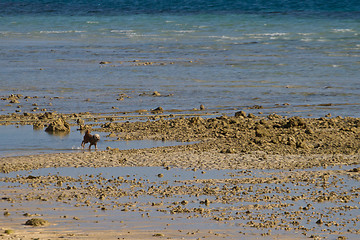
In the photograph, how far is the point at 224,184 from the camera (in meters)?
10.5

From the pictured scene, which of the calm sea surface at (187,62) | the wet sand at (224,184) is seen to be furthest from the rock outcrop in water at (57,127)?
the calm sea surface at (187,62)

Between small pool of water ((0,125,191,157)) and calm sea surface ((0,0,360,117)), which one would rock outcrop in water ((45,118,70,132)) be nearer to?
small pool of water ((0,125,191,157))

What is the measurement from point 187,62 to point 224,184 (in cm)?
1972

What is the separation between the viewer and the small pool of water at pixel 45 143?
13164mm

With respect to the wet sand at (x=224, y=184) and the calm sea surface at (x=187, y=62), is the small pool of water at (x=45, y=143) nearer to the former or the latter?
the wet sand at (x=224, y=184)

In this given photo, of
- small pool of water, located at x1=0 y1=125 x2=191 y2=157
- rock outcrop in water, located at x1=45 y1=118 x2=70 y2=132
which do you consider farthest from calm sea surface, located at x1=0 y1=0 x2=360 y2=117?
small pool of water, located at x1=0 y1=125 x2=191 y2=157

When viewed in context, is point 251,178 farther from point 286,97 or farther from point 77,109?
point 286,97

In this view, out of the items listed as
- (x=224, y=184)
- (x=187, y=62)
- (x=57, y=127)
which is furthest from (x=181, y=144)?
(x=187, y=62)

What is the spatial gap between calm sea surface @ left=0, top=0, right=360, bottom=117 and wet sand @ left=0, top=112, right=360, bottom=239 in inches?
130

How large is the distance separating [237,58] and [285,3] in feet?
149

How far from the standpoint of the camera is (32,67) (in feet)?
92.2

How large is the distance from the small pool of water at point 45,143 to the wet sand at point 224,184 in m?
0.43

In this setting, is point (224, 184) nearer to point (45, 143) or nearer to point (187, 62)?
point (45, 143)

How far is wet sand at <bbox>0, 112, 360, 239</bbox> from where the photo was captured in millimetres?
8562
